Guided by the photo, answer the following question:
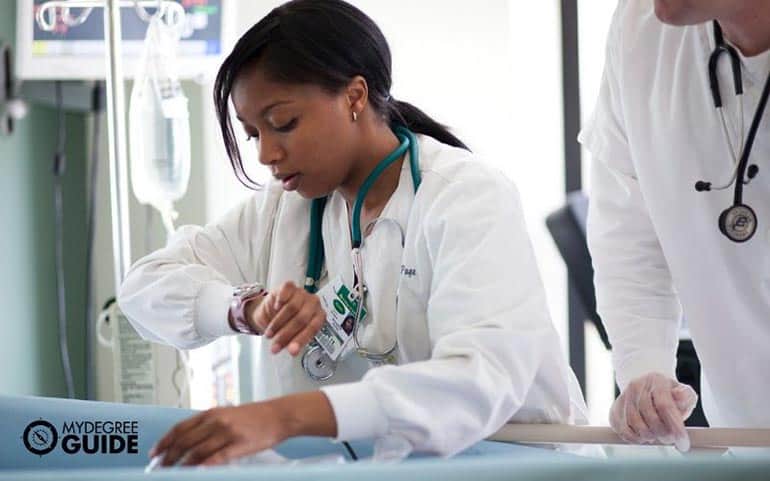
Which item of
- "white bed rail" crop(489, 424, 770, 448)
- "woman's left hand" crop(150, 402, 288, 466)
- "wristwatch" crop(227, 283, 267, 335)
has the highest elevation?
"wristwatch" crop(227, 283, 267, 335)

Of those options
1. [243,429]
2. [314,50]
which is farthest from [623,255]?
[243,429]

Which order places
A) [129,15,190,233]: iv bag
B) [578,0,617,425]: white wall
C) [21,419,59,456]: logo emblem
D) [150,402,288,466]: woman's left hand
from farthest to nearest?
[578,0,617,425]: white wall → [129,15,190,233]: iv bag → [21,419,59,456]: logo emblem → [150,402,288,466]: woman's left hand

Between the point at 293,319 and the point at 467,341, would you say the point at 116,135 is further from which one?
the point at 467,341

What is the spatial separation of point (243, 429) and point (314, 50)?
62 cm

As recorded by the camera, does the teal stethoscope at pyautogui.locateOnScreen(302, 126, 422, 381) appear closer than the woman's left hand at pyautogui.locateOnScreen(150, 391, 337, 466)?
No

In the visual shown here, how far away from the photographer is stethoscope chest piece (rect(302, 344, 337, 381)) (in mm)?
1658

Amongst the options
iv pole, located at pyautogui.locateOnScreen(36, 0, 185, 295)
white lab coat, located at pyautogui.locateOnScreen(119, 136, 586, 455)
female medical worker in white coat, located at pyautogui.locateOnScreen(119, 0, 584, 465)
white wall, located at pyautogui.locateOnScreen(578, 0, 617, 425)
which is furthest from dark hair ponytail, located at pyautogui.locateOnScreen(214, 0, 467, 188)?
white wall, located at pyautogui.locateOnScreen(578, 0, 617, 425)

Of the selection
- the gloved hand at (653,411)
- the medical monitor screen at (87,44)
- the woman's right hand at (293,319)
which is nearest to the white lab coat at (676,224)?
the gloved hand at (653,411)

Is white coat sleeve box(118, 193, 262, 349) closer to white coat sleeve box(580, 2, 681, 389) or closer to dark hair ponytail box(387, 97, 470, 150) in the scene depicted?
dark hair ponytail box(387, 97, 470, 150)

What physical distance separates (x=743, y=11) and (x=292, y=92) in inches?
23.8

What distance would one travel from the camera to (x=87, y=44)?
139 inches

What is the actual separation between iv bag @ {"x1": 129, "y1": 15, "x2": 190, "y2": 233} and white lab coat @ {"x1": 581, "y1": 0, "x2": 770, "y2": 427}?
5.37ft

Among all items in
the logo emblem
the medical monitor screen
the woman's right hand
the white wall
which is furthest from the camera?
the white wall

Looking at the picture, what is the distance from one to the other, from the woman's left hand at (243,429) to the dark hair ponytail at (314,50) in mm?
536
